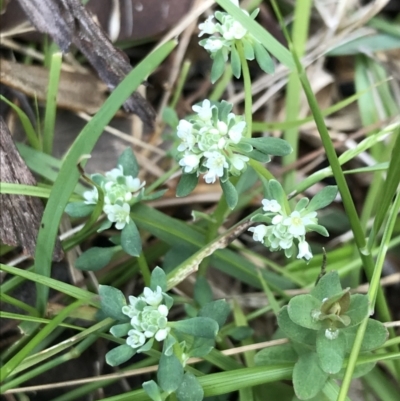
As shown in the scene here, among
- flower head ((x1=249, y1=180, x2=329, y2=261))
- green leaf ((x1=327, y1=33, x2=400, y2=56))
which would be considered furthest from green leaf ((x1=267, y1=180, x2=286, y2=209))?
green leaf ((x1=327, y1=33, x2=400, y2=56))

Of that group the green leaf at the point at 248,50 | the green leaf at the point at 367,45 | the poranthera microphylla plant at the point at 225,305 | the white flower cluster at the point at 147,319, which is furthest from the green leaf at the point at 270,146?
the green leaf at the point at 367,45

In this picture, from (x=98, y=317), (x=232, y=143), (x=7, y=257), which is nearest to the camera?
(x=232, y=143)

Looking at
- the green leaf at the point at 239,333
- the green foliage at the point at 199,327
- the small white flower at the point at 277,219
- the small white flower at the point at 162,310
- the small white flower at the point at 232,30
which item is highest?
the small white flower at the point at 232,30

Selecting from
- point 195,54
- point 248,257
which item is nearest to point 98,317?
point 248,257

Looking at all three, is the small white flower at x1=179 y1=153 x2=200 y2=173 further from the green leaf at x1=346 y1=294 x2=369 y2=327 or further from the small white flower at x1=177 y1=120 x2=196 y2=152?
the green leaf at x1=346 y1=294 x2=369 y2=327

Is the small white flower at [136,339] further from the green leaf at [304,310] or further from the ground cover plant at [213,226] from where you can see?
the green leaf at [304,310]

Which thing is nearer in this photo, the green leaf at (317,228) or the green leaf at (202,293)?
the green leaf at (317,228)

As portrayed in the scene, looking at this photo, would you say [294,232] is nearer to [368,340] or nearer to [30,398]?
[368,340]
